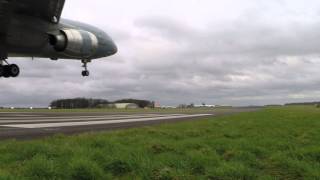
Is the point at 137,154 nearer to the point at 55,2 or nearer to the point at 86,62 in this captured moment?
the point at 55,2

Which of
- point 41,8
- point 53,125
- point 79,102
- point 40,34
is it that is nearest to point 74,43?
point 40,34

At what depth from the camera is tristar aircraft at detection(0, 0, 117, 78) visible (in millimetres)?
23114

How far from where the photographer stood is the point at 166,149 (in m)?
12.2

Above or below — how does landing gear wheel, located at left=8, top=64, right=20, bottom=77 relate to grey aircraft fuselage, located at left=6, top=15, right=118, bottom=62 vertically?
below

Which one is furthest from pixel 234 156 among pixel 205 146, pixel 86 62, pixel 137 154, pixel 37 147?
pixel 86 62

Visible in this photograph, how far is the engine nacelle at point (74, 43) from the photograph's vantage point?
2523 centimetres

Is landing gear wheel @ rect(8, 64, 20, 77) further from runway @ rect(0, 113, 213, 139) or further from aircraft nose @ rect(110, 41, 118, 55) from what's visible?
aircraft nose @ rect(110, 41, 118, 55)

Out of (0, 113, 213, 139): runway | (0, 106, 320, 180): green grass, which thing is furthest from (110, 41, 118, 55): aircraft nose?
(0, 106, 320, 180): green grass

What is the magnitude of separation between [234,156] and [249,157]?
362 mm

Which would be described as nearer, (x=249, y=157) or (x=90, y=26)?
(x=249, y=157)

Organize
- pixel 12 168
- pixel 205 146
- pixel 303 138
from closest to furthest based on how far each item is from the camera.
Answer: pixel 12 168
pixel 205 146
pixel 303 138

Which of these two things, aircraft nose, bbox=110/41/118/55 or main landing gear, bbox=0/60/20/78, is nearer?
main landing gear, bbox=0/60/20/78

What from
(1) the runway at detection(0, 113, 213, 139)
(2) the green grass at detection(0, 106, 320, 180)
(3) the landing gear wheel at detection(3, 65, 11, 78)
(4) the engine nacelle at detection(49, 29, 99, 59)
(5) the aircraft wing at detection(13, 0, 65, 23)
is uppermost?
(5) the aircraft wing at detection(13, 0, 65, 23)

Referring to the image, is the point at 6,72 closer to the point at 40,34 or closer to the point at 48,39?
the point at 48,39
